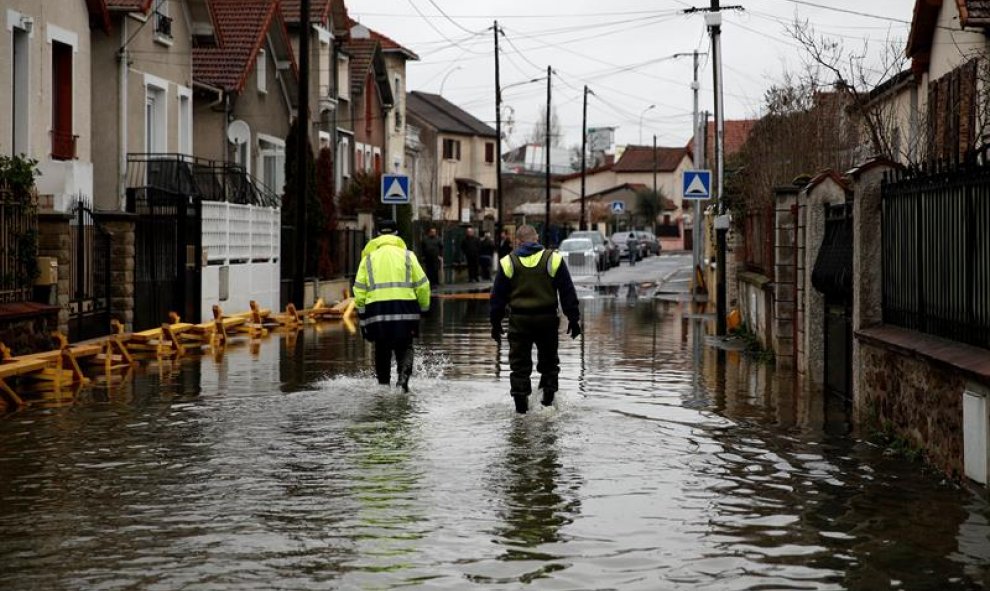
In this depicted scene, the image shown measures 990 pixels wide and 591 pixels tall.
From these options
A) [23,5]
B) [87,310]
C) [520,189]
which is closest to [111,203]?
[23,5]

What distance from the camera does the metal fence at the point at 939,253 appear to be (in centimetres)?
1048

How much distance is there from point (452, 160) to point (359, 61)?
3611 cm

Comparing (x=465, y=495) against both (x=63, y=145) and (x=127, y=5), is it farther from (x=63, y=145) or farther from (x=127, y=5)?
(x=127, y=5)

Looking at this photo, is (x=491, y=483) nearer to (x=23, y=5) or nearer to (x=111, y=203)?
(x=23, y=5)

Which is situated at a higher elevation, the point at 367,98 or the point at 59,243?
the point at 367,98

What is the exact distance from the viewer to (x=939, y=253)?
38.1 feet

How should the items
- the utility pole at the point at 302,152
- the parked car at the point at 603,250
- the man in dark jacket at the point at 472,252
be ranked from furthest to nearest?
the parked car at the point at 603,250 → the man in dark jacket at the point at 472,252 → the utility pole at the point at 302,152

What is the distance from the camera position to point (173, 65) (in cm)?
3269

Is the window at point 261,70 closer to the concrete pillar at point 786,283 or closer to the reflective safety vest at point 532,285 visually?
the concrete pillar at point 786,283

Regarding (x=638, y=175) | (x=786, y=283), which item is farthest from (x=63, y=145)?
(x=638, y=175)

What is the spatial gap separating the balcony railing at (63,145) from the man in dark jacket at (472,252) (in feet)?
98.5

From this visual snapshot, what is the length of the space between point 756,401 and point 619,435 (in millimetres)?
3363

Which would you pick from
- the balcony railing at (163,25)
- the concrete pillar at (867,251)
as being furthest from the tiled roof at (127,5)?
the concrete pillar at (867,251)

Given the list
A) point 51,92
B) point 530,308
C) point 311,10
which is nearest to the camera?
point 530,308
